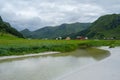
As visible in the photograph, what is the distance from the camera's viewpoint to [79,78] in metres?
21.3

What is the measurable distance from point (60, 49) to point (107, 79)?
155 feet

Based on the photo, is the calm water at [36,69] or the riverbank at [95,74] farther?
the calm water at [36,69]

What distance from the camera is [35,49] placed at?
5931 cm

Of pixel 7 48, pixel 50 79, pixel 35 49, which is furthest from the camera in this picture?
pixel 35 49

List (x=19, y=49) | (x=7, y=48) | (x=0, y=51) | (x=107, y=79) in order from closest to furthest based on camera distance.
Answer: (x=107, y=79) < (x=0, y=51) < (x=7, y=48) < (x=19, y=49)

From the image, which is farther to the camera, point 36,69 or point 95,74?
point 36,69

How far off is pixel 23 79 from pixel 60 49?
45373 millimetres

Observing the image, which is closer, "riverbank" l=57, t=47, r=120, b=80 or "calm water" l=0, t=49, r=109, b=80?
"riverbank" l=57, t=47, r=120, b=80

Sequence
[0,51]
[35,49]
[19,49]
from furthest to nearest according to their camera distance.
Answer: [35,49] < [19,49] < [0,51]

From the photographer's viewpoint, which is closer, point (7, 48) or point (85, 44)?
point (7, 48)

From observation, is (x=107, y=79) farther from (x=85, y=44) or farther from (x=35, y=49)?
(x=85, y=44)

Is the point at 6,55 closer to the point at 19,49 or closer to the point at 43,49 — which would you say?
the point at 19,49

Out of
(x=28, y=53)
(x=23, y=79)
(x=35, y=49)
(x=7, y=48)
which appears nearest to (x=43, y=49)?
(x=35, y=49)

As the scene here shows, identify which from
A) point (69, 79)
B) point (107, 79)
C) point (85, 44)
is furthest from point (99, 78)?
point (85, 44)
